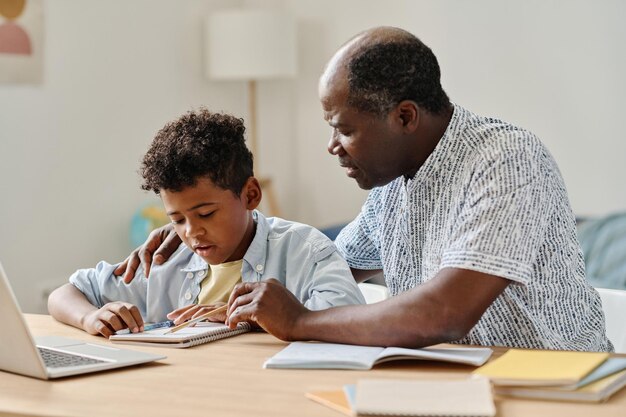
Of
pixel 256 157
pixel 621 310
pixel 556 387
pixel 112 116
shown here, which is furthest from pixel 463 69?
pixel 556 387

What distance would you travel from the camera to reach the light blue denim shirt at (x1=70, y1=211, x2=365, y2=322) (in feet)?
5.38

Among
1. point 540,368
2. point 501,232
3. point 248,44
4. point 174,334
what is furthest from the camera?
point 248,44

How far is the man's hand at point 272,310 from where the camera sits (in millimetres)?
1448

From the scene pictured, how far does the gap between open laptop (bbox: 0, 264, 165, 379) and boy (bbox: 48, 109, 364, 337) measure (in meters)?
0.19

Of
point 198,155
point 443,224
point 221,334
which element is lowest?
point 221,334

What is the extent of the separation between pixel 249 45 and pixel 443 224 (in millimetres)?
2816

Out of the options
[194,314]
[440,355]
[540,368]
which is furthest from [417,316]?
[194,314]

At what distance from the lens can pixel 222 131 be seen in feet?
5.78

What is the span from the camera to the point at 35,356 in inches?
50.3

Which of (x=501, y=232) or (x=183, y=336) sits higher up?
(x=501, y=232)

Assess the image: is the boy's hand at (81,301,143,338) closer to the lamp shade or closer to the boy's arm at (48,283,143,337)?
the boy's arm at (48,283,143,337)

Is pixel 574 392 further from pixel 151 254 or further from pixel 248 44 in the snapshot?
pixel 248 44

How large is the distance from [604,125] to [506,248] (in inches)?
111

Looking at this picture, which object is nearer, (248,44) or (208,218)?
(208,218)
